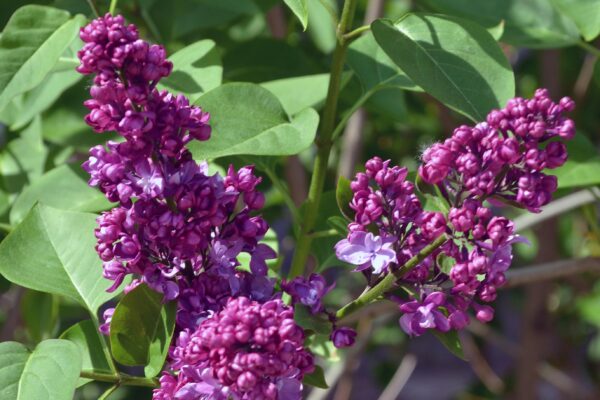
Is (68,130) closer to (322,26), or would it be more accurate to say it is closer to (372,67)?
(372,67)

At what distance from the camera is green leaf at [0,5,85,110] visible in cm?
105

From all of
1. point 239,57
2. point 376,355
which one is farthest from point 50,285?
point 376,355

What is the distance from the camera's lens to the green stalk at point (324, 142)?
1.03 m

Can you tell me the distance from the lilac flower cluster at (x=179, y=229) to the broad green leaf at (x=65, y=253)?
0.50 feet

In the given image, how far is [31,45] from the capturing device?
1103 millimetres

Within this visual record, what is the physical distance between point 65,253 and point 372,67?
43 centimetres

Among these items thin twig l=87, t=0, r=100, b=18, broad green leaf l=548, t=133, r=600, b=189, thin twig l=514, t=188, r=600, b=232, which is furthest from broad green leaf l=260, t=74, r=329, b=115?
thin twig l=514, t=188, r=600, b=232

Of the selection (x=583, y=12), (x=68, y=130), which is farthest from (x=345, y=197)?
(x=68, y=130)

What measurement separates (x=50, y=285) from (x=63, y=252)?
4 cm

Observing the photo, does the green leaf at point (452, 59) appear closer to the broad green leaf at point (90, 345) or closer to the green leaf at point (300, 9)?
the green leaf at point (300, 9)

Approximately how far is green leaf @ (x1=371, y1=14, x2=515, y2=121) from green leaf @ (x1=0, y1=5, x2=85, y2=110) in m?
0.35

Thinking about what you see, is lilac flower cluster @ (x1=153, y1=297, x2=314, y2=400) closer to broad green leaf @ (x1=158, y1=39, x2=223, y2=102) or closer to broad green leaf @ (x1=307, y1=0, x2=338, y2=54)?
broad green leaf @ (x1=158, y1=39, x2=223, y2=102)

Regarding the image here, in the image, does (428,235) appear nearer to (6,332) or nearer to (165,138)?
(165,138)

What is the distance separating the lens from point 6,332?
1.96 meters
